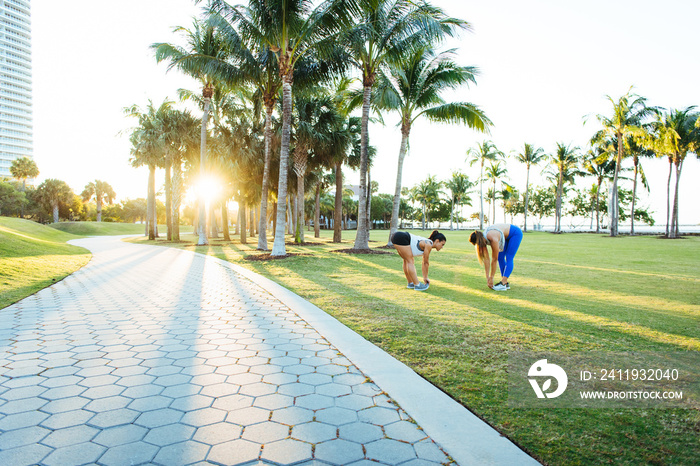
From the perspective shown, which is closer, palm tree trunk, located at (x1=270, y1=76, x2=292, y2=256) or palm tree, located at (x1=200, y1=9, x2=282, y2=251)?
palm tree trunk, located at (x1=270, y1=76, x2=292, y2=256)

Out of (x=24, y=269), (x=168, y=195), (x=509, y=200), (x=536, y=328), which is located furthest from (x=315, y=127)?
(x=509, y=200)

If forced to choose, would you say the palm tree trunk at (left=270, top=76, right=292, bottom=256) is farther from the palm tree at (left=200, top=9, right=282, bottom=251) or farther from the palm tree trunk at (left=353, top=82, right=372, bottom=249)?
the palm tree trunk at (left=353, top=82, right=372, bottom=249)

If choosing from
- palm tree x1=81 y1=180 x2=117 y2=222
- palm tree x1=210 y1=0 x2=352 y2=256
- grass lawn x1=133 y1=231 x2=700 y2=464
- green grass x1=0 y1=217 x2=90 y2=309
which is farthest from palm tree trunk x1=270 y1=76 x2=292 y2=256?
palm tree x1=81 y1=180 x2=117 y2=222

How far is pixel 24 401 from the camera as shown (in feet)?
9.55

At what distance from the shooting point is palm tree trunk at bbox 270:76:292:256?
14406 millimetres

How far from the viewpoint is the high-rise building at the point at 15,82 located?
416 feet

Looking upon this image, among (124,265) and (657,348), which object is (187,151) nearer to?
(124,265)

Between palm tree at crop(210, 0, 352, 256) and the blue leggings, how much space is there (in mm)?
9171

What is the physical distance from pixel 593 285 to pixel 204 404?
28.0ft

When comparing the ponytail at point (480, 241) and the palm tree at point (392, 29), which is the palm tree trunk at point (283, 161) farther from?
the ponytail at point (480, 241)

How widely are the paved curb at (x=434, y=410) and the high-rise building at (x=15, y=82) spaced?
167832mm

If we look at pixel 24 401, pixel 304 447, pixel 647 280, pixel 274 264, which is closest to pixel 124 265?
pixel 274 264

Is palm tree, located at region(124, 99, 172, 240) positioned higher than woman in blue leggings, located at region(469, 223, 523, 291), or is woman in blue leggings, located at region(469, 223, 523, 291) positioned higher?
palm tree, located at region(124, 99, 172, 240)

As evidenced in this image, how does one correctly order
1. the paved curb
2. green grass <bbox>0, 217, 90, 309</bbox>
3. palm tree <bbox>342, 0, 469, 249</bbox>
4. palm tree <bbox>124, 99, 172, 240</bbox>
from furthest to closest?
palm tree <bbox>124, 99, 172, 240</bbox>
palm tree <bbox>342, 0, 469, 249</bbox>
green grass <bbox>0, 217, 90, 309</bbox>
the paved curb
